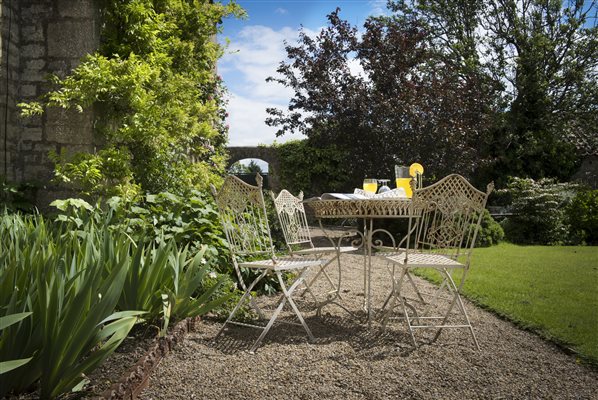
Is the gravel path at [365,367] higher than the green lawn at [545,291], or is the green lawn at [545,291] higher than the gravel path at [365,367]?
the gravel path at [365,367]

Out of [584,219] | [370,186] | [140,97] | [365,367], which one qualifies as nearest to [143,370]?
[365,367]

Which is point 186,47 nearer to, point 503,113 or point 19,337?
point 19,337

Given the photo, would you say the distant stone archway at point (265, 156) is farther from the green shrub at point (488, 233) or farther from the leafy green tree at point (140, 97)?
the leafy green tree at point (140, 97)

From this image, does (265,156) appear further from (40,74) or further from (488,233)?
(40,74)

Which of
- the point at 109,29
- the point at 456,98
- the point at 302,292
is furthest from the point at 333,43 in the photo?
the point at 302,292

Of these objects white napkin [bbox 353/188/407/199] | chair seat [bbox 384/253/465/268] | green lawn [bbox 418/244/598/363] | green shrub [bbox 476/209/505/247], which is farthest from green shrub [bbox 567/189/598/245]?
chair seat [bbox 384/253/465/268]

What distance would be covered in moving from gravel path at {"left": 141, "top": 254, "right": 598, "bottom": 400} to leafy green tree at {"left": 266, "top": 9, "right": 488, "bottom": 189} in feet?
23.1

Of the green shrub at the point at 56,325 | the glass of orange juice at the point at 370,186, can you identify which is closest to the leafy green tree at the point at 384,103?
the glass of orange juice at the point at 370,186

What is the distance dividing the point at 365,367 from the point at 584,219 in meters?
9.92

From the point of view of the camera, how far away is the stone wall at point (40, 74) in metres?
5.79

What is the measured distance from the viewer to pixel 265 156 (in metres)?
16.9

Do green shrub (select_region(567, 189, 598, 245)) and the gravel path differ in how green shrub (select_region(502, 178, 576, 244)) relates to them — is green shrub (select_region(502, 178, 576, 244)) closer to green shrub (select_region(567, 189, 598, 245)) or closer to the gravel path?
green shrub (select_region(567, 189, 598, 245))

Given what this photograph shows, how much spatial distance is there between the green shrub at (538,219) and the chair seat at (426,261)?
8159mm

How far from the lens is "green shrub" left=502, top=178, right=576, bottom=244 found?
11.0m
